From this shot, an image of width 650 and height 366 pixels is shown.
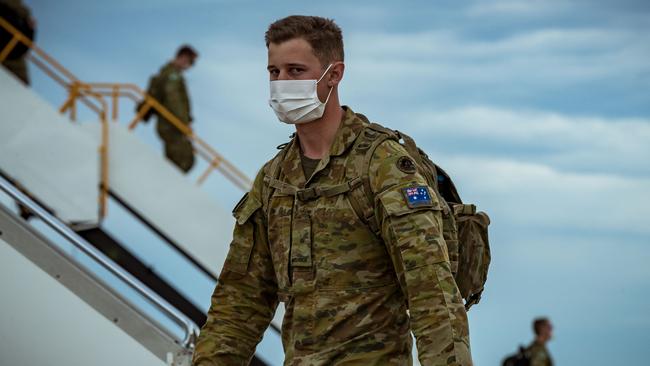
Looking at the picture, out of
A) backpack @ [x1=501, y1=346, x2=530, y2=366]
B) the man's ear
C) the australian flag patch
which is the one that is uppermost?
backpack @ [x1=501, y1=346, x2=530, y2=366]

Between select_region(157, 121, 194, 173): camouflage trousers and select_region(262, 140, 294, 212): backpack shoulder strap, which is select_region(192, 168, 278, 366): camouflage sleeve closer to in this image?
select_region(262, 140, 294, 212): backpack shoulder strap

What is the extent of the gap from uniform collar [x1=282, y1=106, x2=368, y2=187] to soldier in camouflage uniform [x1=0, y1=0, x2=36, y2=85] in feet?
24.9

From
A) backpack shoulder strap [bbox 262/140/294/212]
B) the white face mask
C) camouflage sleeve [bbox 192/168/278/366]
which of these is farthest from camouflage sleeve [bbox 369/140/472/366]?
camouflage sleeve [bbox 192/168/278/366]

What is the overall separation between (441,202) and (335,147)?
38cm

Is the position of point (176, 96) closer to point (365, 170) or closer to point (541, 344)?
point (541, 344)

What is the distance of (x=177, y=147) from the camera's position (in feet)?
38.3

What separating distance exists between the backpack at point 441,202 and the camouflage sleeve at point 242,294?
114 millimetres

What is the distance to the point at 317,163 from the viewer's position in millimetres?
3322

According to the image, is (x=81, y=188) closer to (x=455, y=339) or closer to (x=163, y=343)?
(x=163, y=343)

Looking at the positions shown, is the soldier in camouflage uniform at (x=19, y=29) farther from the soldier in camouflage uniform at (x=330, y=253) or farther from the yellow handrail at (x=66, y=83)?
the soldier in camouflage uniform at (x=330, y=253)

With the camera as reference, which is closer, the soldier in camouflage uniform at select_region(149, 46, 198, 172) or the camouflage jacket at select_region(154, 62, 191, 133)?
the soldier in camouflage uniform at select_region(149, 46, 198, 172)

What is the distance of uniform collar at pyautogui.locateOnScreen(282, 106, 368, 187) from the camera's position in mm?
3246

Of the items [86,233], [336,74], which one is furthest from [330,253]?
[86,233]

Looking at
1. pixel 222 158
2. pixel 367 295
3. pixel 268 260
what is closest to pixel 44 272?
pixel 268 260
